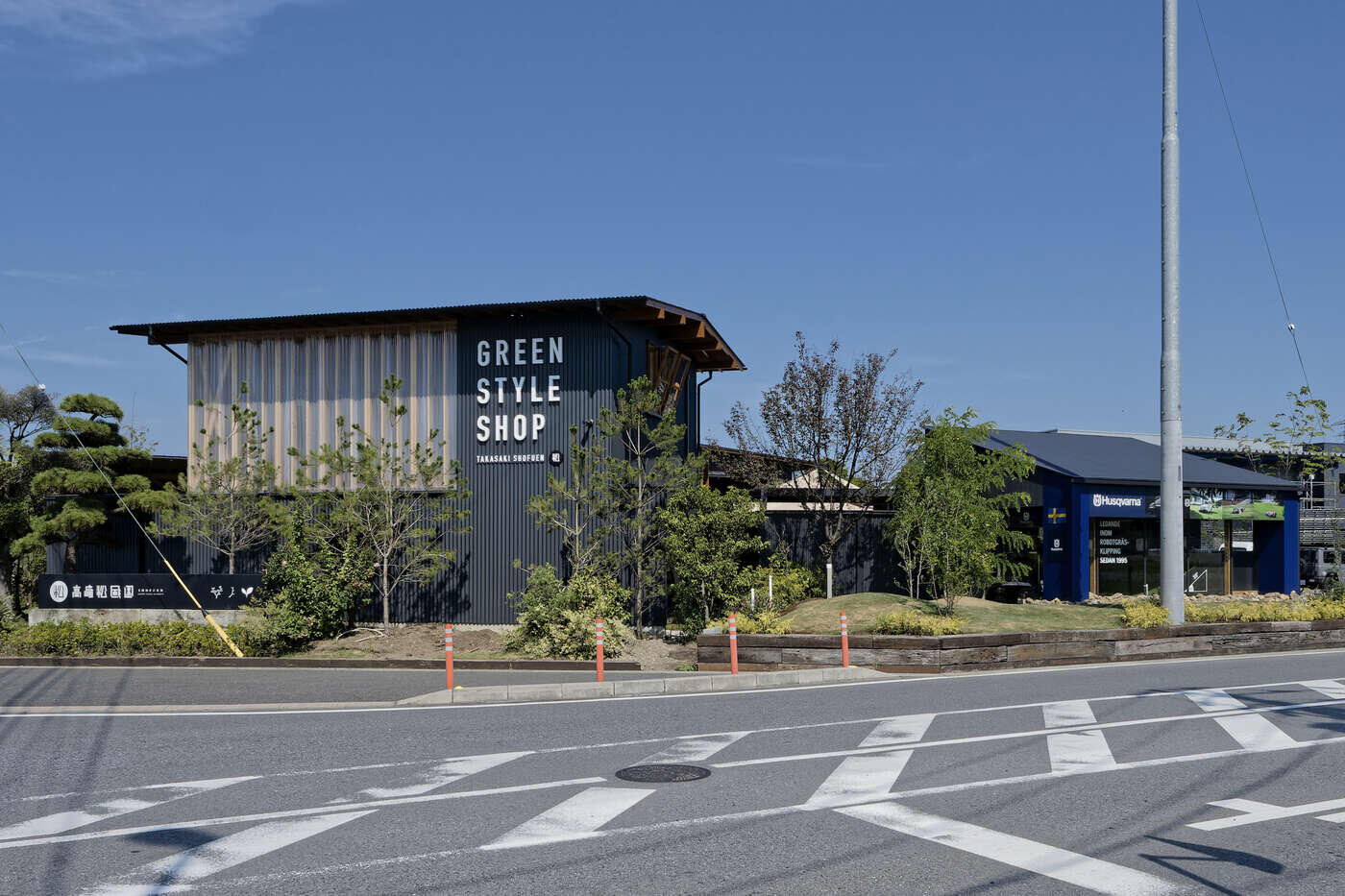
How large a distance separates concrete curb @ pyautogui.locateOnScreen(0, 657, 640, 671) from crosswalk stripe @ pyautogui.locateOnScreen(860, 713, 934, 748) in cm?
748

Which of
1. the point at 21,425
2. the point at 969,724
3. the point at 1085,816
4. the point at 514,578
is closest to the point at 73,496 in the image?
the point at 21,425

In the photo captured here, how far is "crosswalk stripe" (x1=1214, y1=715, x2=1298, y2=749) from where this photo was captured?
10.5 metres

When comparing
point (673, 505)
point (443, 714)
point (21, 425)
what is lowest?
point (443, 714)

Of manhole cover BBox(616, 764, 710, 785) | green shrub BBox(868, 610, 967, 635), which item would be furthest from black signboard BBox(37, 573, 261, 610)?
manhole cover BBox(616, 764, 710, 785)

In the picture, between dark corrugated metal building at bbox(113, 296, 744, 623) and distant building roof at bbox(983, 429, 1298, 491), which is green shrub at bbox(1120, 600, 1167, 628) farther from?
dark corrugated metal building at bbox(113, 296, 744, 623)

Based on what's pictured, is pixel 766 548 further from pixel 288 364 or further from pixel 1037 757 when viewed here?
pixel 1037 757

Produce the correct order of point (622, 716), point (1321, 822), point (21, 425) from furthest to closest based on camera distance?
point (21, 425) → point (622, 716) → point (1321, 822)

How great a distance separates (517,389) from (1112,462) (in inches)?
712

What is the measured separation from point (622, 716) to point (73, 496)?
19.9 m

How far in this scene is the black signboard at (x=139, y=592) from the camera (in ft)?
76.5

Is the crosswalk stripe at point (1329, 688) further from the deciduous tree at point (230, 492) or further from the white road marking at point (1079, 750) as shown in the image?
the deciduous tree at point (230, 492)

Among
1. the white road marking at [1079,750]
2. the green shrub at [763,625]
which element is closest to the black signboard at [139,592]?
the green shrub at [763,625]

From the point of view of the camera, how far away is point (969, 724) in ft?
39.5

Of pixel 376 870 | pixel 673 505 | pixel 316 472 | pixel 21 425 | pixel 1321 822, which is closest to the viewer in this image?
pixel 376 870
